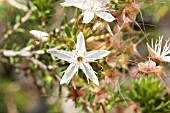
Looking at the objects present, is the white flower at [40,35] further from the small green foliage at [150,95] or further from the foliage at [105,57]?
the small green foliage at [150,95]

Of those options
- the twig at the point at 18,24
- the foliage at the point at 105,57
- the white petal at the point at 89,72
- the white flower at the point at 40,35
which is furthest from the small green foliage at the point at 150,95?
the twig at the point at 18,24

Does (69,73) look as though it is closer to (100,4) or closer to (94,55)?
(94,55)

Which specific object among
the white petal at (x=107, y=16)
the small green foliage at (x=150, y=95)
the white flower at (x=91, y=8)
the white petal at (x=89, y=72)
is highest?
the white flower at (x=91, y=8)

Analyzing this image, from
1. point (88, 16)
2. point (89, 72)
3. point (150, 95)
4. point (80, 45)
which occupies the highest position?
point (88, 16)

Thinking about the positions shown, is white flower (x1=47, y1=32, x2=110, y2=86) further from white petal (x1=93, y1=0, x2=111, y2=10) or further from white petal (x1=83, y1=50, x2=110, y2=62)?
white petal (x1=93, y1=0, x2=111, y2=10)

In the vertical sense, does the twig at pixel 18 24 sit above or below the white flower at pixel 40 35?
above

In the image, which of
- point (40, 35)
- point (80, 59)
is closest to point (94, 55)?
point (80, 59)
